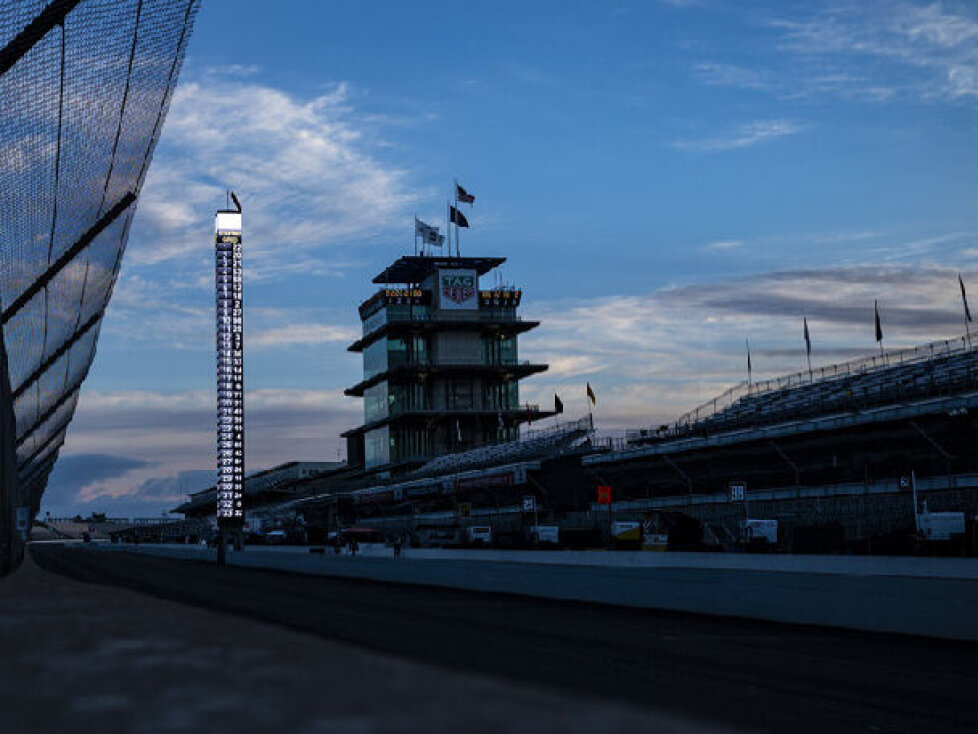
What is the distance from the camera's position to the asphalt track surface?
35.5 feet

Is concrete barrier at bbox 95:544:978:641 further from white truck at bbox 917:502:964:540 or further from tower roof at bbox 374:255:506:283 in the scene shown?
tower roof at bbox 374:255:506:283

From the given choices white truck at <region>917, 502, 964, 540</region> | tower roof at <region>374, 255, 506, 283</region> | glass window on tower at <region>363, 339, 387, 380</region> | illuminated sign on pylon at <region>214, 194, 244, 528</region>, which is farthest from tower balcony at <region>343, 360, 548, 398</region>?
white truck at <region>917, 502, 964, 540</region>

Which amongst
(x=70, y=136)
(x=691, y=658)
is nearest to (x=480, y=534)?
(x=70, y=136)

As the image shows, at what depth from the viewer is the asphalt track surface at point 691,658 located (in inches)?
426

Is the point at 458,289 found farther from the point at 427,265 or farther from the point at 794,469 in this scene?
the point at 794,469

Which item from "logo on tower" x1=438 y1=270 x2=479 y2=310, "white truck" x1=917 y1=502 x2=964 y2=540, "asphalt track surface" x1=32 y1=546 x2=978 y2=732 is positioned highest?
"logo on tower" x1=438 y1=270 x2=479 y2=310

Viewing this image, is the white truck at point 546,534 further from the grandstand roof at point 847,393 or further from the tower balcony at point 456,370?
the tower balcony at point 456,370

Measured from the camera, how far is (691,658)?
1561 centimetres

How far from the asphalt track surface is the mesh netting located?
8.30 meters

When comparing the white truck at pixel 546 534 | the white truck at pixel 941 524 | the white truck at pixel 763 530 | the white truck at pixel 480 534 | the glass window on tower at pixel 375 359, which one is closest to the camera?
the white truck at pixel 941 524

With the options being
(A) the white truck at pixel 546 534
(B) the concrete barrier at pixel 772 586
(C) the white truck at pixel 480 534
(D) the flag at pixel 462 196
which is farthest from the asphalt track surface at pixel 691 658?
(D) the flag at pixel 462 196

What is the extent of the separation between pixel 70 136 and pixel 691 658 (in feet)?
39.4

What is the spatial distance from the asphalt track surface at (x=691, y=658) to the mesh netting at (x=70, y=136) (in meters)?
8.30

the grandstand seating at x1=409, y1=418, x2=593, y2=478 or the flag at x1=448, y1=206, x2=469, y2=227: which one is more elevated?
the flag at x1=448, y1=206, x2=469, y2=227
